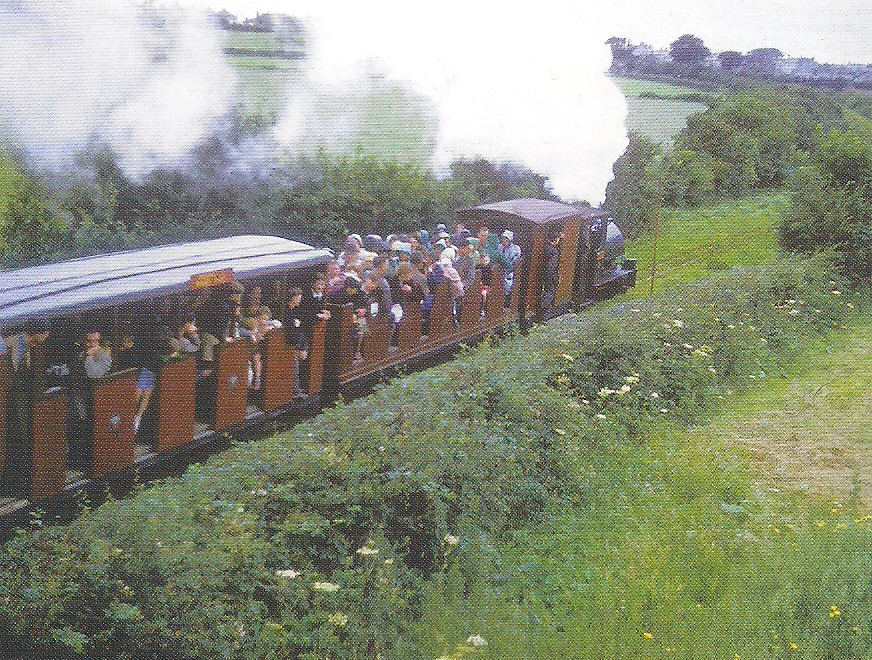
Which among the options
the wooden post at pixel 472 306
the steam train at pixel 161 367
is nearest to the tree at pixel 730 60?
the wooden post at pixel 472 306

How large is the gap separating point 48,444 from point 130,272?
44.8 inches

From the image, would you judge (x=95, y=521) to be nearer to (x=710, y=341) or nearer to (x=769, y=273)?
(x=710, y=341)

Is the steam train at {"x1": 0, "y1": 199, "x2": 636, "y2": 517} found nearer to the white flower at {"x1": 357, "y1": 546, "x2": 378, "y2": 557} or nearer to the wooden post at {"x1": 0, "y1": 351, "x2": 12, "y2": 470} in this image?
the wooden post at {"x1": 0, "y1": 351, "x2": 12, "y2": 470}

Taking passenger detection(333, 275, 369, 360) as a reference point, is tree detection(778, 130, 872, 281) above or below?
above

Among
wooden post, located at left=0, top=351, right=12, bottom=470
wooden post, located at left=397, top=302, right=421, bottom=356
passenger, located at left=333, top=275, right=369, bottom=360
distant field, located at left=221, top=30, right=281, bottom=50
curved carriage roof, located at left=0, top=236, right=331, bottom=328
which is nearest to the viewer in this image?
wooden post, located at left=0, top=351, right=12, bottom=470

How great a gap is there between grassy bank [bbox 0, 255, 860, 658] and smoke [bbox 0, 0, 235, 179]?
3.10 m

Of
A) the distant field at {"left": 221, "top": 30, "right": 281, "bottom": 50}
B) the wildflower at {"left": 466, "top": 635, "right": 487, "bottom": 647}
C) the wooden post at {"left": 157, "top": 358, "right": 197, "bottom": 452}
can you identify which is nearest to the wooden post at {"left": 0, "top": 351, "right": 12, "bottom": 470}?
the wooden post at {"left": 157, "top": 358, "right": 197, "bottom": 452}

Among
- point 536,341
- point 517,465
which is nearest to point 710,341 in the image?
point 536,341

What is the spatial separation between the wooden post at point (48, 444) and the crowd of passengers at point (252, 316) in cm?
6

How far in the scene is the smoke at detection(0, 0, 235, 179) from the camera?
5.47 metres

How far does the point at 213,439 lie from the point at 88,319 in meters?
1.33

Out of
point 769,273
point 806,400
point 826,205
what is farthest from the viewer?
point 826,205

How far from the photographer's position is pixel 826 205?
1160cm

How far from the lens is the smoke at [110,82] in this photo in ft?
17.9
